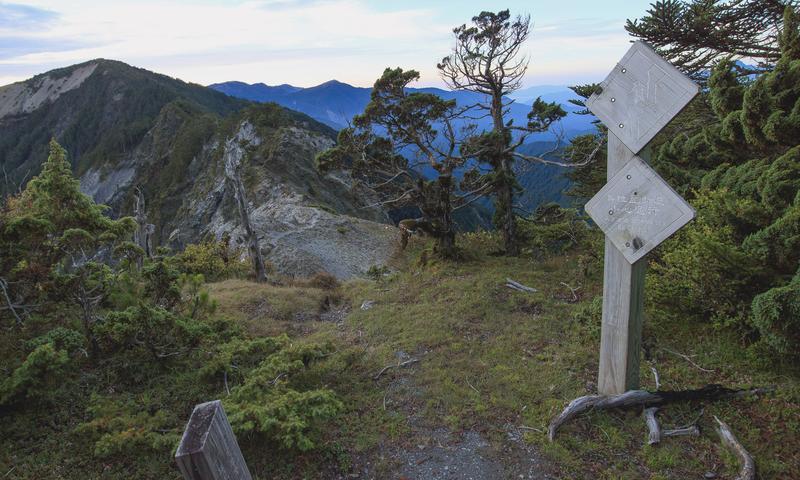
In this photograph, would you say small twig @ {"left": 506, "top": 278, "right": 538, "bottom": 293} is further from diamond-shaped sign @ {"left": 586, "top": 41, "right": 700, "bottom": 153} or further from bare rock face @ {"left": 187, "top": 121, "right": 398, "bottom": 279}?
bare rock face @ {"left": 187, "top": 121, "right": 398, "bottom": 279}

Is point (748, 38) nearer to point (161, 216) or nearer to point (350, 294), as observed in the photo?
point (350, 294)

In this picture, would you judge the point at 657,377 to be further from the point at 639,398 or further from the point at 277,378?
the point at 277,378

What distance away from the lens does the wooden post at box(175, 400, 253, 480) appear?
74.6 inches

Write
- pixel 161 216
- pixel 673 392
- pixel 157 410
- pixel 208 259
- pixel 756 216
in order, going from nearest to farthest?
pixel 673 392, pixel 157 410, pixel 756 216, pixel 208 259, pixel 161 216

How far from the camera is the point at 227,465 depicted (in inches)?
82.8

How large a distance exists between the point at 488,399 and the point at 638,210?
112 inches

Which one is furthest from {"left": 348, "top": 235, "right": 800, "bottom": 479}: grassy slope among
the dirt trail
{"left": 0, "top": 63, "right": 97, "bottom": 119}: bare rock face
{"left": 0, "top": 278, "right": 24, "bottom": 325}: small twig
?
{"left": 0, "top": 63, "right": 97, "bottom": 119}: bare rock face

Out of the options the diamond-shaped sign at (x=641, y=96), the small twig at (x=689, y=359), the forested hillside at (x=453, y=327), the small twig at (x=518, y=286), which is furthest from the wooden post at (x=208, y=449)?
the small twig at (x=518, y=286)

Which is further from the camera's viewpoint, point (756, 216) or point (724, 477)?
point (756, 216)

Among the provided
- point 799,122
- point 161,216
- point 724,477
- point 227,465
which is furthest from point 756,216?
point 161,216

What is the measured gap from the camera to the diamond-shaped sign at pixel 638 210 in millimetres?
3652

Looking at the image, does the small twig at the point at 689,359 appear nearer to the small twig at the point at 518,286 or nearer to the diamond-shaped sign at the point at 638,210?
the diamond-shaped sign at the point at 638,210

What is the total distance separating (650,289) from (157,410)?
22.7 ft

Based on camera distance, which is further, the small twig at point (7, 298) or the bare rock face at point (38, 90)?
the bare rock face at point (38, 90)
